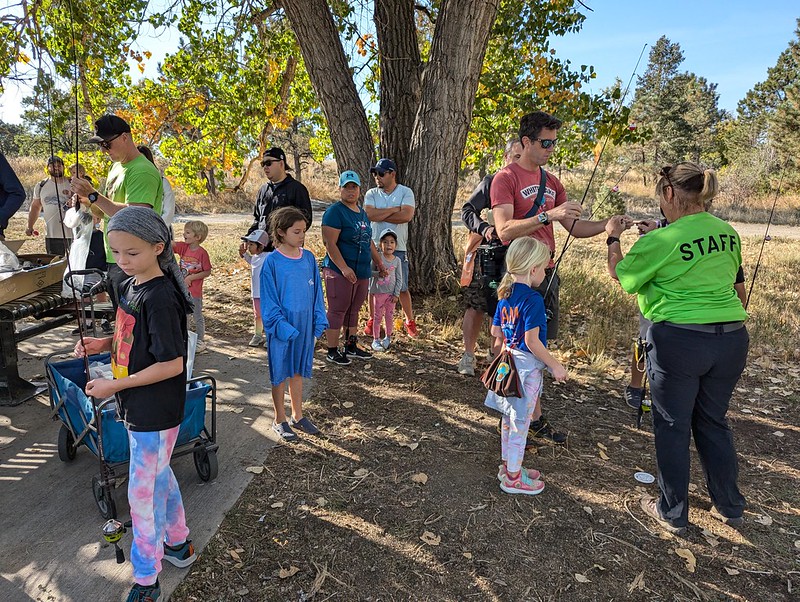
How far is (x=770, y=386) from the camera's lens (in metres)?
Result: 5.79

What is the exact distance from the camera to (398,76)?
7492mm

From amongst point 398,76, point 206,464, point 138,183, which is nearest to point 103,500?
point 206,464

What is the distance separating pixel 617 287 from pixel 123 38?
8872 mm

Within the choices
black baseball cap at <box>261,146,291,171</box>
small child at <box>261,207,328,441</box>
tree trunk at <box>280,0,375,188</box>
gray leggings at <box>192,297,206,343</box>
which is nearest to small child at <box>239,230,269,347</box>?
gray leggings at <box>192,297,206,343</box>

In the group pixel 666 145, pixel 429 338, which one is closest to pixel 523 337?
pixel 429 338

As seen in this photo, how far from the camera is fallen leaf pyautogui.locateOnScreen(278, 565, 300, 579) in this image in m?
2.79

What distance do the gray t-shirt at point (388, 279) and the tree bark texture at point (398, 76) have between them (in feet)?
6.02

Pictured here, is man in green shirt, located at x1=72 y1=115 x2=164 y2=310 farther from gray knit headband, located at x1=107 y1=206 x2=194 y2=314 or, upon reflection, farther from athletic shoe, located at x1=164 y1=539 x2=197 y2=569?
athletic shoe, located at x1=164 y1=539 x2=197 y2=569

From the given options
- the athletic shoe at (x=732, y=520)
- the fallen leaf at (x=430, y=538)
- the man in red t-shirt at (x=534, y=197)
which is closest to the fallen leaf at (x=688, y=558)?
the athletic shoe at (x=732, y=520)

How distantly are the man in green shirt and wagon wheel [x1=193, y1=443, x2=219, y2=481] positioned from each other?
4.57 ft

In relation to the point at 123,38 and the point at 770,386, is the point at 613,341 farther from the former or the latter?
the point at 123,38

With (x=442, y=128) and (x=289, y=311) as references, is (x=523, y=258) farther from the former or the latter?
(x=442, y=128)

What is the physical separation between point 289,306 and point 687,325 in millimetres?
2594

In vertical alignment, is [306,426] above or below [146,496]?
below
